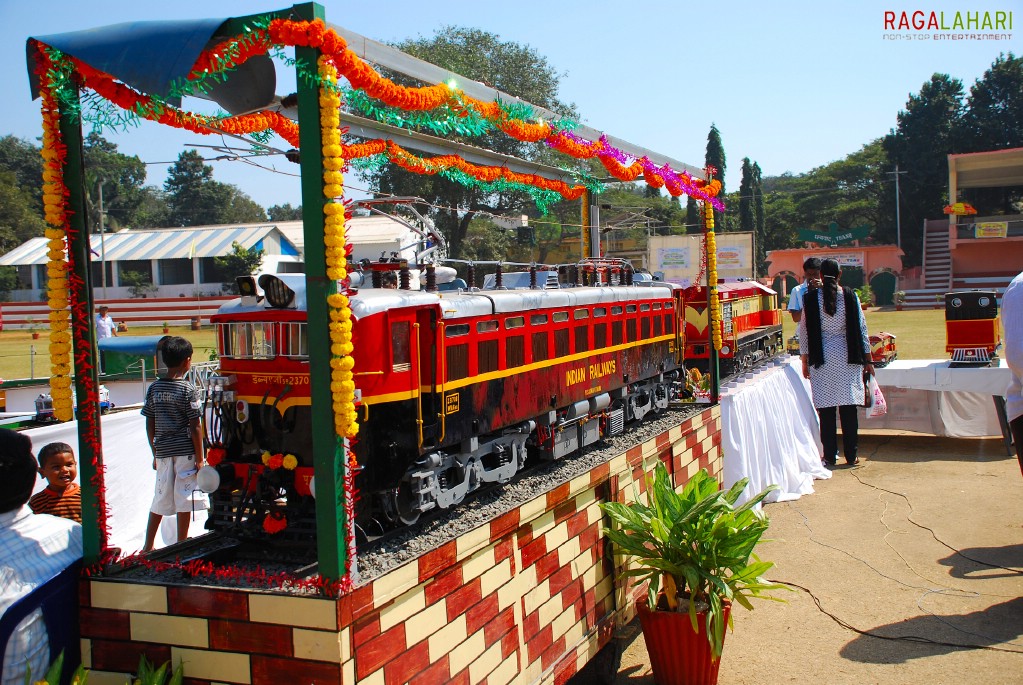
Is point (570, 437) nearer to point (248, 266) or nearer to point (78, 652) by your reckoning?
point (78, 652)

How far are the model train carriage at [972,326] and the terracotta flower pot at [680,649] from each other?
7.76 meters

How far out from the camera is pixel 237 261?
37531 mm

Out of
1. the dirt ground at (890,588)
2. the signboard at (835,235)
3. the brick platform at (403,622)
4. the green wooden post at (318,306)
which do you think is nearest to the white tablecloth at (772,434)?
the dirt ground at (890,588)

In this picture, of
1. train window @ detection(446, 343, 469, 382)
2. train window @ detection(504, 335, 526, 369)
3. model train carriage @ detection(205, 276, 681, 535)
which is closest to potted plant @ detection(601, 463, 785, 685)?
model train carriage @ detection(205, 276, 681, 535)

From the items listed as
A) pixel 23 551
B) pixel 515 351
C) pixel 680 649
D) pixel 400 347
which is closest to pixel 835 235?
pixel 515 351

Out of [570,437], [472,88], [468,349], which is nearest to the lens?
[472,88]

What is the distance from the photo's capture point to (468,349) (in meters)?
5.49

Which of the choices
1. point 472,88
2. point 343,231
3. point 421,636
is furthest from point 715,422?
point 343,231

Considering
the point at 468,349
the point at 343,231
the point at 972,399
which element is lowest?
the point at 972,399

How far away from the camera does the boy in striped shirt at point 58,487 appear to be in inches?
185

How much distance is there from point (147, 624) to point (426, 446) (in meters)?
1.94

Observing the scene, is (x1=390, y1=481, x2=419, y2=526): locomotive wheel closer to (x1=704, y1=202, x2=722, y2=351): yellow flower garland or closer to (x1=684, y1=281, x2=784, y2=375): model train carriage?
(x1=704, y1=202, x2=722, y2=351): yellow flower garland

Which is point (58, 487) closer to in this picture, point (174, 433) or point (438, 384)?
point (174, 433)

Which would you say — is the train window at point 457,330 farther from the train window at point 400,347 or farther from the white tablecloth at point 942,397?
the white tablecloth at point 942,397
